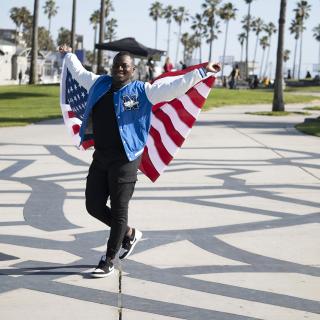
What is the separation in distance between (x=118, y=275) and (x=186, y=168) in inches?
246

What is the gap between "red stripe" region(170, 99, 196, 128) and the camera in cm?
658

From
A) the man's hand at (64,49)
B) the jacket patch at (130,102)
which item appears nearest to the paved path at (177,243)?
the jacket patch at (130,102)

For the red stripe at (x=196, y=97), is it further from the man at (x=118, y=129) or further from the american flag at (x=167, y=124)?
the man at (x=118, y=129)

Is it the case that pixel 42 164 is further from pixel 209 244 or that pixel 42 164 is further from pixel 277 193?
pixel 209 244

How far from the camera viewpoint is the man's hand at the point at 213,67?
5.91 m

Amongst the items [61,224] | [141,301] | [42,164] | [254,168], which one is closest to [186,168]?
[254,168]

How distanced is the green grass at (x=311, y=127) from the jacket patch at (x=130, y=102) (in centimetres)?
1246

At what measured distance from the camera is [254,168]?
12.0 meters

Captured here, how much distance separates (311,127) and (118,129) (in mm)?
14577

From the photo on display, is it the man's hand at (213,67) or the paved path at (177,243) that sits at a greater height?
the man's hand at (213,67)

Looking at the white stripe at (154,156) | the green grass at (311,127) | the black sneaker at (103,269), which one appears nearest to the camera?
the black sneaker at (103,269)

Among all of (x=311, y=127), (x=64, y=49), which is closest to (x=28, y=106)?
(x=311, y=127)

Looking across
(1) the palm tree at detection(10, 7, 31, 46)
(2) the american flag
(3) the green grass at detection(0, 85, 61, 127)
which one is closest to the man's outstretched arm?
(2) the american flag

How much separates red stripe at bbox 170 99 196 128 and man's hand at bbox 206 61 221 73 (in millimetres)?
734
